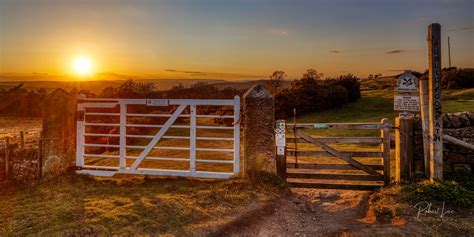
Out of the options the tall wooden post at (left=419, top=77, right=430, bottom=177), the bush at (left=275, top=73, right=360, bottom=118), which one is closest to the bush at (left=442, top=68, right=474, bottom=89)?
the bush at (left=275, top=73, right=360, bottom=118)

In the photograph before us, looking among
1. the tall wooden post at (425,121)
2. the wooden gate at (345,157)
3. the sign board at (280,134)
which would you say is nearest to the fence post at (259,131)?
the sign board at (280,134)

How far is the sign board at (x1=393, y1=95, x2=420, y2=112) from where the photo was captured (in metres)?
7.48

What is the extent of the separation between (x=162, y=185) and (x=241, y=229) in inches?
113

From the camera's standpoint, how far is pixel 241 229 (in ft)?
18.4

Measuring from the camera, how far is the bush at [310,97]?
86.5 ft

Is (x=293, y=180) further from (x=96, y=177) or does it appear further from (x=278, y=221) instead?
(x=96, y=177)

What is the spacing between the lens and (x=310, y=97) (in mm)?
26781

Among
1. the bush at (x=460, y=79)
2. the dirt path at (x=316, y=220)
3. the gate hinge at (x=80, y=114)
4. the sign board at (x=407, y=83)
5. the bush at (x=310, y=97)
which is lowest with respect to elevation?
the dirt path at (x=316, y=220)

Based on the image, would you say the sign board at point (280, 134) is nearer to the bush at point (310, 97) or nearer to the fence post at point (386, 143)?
the fence post at point (386, 143)

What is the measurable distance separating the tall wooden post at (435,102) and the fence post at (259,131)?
3.22 m

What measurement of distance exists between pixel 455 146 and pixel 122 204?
7.09 meters

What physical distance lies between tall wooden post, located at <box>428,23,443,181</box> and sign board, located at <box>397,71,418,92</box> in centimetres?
65

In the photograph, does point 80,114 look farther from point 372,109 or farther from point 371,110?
point 372,109

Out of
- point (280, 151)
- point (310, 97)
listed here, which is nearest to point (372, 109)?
point (310, 97)
